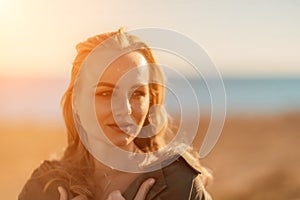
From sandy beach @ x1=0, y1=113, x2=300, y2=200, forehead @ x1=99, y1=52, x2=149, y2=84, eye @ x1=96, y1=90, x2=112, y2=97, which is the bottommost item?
sandy beach @ x1=0, y1=113, x2=300, y2=200

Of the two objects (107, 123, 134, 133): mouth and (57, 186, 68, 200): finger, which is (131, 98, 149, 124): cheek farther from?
(57, 186, 68, 200): finger

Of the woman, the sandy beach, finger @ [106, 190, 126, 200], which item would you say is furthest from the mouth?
the sandy beach

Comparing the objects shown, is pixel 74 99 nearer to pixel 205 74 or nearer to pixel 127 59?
pixel 127 59

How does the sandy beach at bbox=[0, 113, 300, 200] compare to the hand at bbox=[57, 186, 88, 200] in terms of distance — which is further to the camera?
the sandy beach at bbox=[0, 113, 300, 200]

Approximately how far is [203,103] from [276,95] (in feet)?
7.16

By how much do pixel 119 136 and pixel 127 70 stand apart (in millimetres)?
111

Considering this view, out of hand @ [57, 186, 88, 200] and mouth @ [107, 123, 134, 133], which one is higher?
mouth @ [107, 123, 134, 133]

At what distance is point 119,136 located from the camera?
81 cm

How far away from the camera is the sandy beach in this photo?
5.03 ft

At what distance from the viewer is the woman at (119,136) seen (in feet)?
2.60

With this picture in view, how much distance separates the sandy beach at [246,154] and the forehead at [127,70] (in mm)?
663

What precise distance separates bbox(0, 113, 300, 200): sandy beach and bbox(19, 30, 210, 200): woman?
0.54 m

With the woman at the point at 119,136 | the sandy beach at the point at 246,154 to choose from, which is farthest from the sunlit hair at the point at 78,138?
the sandy beach at the point at 246,154

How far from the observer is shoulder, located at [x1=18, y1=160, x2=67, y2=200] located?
85 cm
